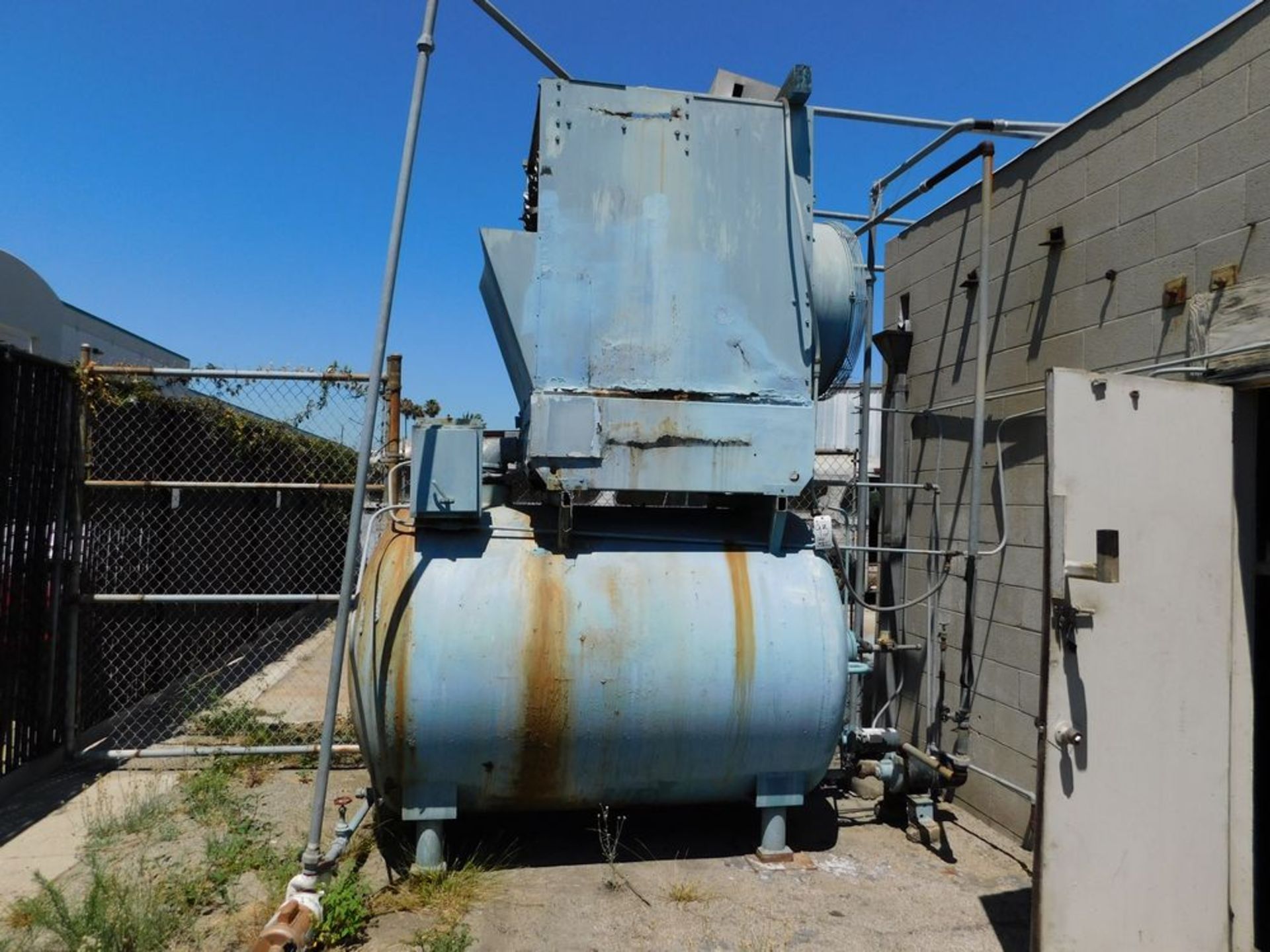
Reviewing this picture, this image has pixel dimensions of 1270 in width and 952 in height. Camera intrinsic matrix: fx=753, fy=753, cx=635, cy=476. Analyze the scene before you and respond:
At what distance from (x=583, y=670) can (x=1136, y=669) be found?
224cm

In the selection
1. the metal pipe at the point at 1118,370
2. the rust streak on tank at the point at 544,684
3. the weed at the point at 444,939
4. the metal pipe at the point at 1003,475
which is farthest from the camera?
the metal pipe at the point at 1003,475

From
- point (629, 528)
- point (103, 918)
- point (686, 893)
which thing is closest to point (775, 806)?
point (686, 893)

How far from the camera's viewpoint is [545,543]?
3.68 metres

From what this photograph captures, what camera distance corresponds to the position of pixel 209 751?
485 centimetres

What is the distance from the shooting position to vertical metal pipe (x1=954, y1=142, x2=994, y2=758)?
4031 millimetres

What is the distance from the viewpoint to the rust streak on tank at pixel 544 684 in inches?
134

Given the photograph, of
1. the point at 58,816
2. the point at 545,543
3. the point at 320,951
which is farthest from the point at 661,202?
the point at 58,816

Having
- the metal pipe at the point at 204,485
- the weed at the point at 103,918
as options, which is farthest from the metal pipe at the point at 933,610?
the weed at the point at 103,918

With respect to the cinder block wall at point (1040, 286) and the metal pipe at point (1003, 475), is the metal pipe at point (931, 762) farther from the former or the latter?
the metal pipe at point (1003, 475)

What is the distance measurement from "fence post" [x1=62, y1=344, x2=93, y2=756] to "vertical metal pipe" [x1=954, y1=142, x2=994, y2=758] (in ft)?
17.6

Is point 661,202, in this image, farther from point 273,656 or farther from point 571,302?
point 273,656

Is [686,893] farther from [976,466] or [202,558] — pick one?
[202,558]

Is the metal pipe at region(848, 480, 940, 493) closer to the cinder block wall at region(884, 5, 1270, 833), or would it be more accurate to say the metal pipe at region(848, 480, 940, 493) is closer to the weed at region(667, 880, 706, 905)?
the cinder block wall at region(884, 5, 1270, 833)

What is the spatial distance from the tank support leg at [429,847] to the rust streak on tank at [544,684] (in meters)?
0.43
